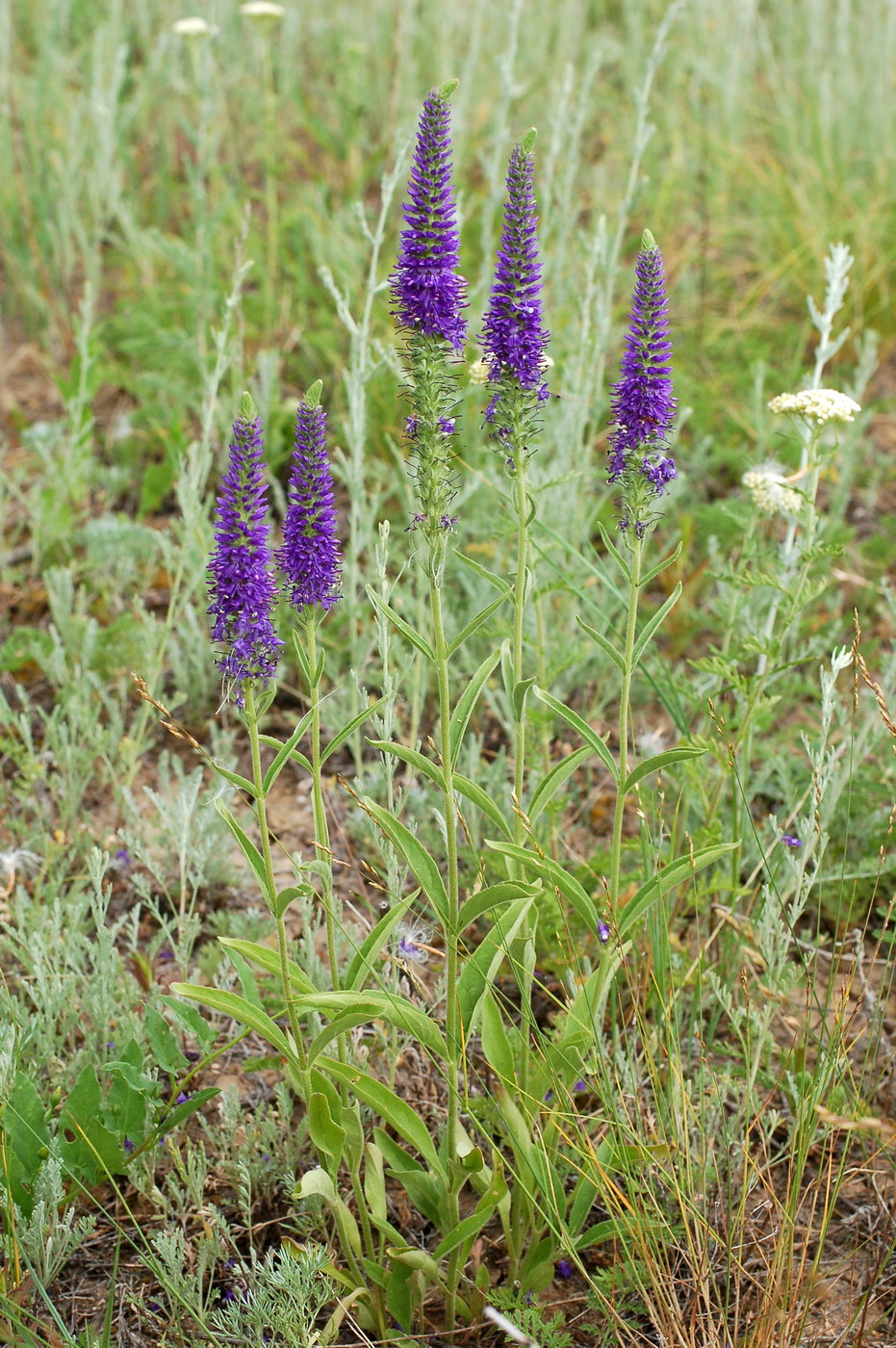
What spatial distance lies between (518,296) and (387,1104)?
137cm

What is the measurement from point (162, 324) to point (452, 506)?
71.0 inches

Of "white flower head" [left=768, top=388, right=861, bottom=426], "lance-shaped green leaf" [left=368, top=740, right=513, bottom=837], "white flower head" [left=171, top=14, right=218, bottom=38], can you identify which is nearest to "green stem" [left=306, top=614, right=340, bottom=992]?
"lance-shaped green leaf" [left=368, top=740, right=513, bottom=837]

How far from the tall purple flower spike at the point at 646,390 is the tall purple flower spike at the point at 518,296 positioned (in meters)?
0.15

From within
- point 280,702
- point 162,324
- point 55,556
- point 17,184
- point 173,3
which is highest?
point 173,3

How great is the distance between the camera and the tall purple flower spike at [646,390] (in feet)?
6.02

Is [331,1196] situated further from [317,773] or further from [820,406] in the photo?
[820,406]

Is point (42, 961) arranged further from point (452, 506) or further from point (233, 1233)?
point (452, 506)

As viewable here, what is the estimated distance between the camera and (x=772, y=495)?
9.47 feet

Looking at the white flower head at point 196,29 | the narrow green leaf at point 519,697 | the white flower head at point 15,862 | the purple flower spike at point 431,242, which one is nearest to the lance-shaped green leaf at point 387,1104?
the narrow green leaf at point 519,697

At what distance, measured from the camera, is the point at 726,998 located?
236cm

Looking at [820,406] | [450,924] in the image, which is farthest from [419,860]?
[820,406]

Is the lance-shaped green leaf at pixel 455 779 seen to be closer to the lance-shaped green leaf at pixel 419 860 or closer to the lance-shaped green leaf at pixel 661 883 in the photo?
the lance-shaped green leaf at pixel 419 860

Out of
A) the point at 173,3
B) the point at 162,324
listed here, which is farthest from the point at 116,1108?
the point at 173,3

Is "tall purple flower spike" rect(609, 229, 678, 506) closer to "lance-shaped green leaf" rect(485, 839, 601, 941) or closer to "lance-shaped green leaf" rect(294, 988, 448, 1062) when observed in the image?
"lance-shaped green leaf" rect(485, 839, 601, 941)
